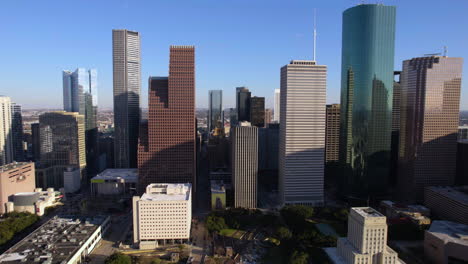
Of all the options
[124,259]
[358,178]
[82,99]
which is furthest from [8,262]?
[82,99]

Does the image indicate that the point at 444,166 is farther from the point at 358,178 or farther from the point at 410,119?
the point at 358,178

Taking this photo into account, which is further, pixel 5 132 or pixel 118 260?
pixel 5 132

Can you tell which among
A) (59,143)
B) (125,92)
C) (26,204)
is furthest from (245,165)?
(59,143)

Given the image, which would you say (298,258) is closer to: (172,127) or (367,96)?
(172,127)

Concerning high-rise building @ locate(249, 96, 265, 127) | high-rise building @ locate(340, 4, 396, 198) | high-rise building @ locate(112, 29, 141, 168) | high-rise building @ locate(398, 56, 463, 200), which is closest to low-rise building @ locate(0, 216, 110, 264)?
high-rise building @ locate(112, 29, 141, 168)

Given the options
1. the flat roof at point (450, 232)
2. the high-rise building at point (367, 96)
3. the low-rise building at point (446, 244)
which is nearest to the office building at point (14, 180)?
the high-rise building at point (367, 96)

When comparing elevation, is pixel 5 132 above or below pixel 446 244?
above

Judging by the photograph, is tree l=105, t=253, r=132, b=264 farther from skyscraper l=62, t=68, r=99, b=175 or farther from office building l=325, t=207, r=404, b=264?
skyscraper l=62, t=68, r=99, b=175

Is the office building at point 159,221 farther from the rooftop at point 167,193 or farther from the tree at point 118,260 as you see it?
the tree at point 118,260
